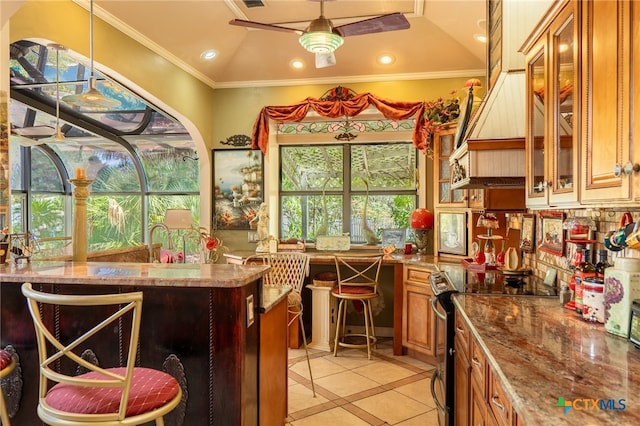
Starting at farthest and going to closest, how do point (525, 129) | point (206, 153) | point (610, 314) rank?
point (206, 153), point (525, 129), point (610, 314)

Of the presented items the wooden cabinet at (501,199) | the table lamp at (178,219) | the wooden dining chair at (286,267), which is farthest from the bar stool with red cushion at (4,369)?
the wooden cabinet at (501,199)

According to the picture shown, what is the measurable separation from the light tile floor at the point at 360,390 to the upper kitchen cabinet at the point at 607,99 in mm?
2183

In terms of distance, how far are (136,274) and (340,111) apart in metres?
3.24

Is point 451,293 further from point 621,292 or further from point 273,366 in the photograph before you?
point 273,366

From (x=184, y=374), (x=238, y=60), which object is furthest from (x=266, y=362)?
(x=238, y=60)

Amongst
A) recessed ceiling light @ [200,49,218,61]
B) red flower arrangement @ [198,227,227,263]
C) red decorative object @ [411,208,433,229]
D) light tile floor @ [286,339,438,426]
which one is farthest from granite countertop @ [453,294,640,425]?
recessed ceiling light @ [200,49,218,61]

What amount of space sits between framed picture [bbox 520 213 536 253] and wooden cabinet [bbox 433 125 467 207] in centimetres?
105

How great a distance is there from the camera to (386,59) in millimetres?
4621

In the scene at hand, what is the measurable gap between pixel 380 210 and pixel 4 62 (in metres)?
3.83

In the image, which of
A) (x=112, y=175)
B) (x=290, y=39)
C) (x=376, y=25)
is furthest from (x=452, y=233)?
(x=112, y=175)

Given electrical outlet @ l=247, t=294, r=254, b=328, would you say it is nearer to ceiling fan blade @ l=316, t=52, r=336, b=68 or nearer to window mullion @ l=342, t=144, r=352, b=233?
ceiling fan blade @ l=316, t=52, r=336, b=68

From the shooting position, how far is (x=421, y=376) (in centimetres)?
379

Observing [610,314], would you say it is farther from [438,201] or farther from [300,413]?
[438,201]

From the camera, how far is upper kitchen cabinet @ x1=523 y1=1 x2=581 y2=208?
1.59 meters
